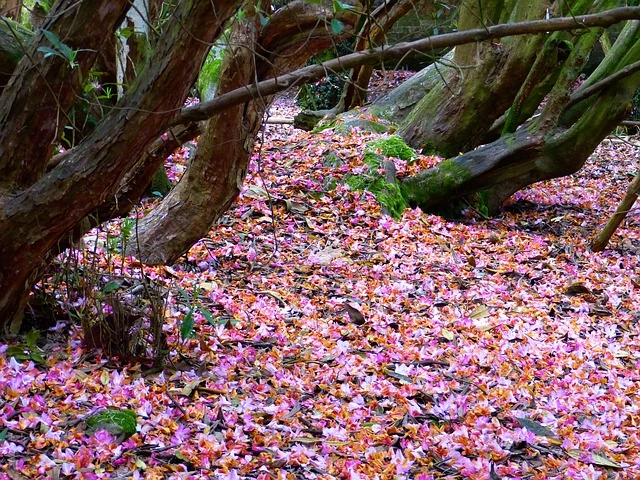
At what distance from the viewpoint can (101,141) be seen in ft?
7.83

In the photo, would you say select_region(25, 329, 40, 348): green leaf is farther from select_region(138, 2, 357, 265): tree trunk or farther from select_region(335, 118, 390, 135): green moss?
select_region(335, 118, 390, 135): green moss

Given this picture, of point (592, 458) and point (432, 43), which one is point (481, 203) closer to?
point (592, 458)

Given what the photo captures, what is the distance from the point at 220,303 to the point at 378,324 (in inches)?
34.8

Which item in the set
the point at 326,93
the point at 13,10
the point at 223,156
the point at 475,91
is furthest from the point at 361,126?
the point at 326,93

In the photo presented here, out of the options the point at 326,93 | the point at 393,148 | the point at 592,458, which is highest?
the point at 326,93

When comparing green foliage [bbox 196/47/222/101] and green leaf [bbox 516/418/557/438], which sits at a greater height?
green foliage [bbox 196/47/222/101]

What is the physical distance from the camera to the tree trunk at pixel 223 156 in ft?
12.6

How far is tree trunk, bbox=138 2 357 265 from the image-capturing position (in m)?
3.85

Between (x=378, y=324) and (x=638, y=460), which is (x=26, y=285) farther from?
(x=638, y=460)

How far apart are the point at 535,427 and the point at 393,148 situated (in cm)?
382

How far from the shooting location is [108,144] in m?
2.38

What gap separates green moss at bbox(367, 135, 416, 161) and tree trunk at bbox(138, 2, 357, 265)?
7.76 feet

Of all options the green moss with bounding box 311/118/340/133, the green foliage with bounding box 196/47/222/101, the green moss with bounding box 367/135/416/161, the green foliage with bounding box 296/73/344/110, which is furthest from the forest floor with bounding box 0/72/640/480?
the green foliage with bounding box 296/73/344/110

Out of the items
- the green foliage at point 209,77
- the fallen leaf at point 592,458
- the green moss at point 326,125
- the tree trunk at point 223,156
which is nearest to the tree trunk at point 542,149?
the green moss at point 326,125
